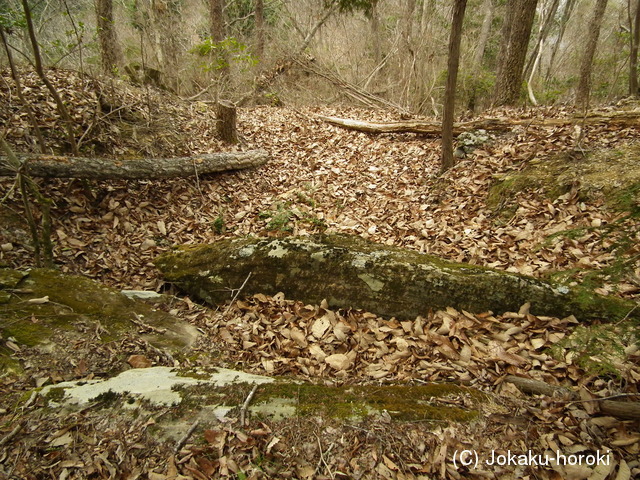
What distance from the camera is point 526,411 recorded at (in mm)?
2000

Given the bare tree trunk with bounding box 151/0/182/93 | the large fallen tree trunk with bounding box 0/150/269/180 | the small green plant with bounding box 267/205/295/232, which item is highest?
the bare tree trunk with bounding box 151/0/182/93

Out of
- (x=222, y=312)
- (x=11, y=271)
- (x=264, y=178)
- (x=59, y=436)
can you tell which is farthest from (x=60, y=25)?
(x=59, y=436)

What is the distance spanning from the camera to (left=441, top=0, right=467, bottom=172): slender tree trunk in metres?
4.42

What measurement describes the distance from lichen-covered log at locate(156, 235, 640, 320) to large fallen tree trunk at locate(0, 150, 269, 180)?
1398mm

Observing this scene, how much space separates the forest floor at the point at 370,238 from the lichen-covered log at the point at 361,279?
133mm

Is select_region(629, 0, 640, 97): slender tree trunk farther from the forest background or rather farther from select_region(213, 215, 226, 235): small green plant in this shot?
select_region(213, 215, 226, 235): small green plant

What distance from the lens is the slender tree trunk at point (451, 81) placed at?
14.5 feet

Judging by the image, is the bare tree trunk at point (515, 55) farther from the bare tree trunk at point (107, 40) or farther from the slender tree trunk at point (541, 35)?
the bare tree trunk at point (107, 40)

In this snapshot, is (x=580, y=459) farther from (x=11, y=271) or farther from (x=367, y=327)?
(x=11, y=271)

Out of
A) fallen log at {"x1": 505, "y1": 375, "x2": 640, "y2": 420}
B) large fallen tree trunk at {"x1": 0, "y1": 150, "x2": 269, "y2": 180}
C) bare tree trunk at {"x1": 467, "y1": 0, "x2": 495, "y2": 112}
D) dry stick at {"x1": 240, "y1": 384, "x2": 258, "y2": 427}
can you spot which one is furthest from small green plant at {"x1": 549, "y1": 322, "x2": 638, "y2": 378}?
bare tree trunk at {"x1": 467, "y1": 0, "x2": 495, "y2": 112}

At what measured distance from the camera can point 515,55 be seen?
6801 mm

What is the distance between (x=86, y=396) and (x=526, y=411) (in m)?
2.77

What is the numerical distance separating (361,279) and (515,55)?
662cm

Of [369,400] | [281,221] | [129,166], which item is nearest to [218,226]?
[281,221]
